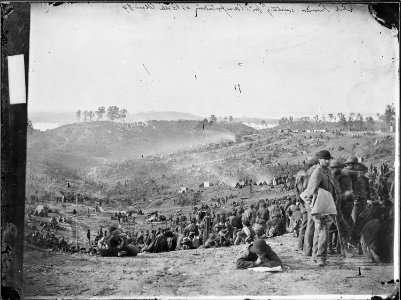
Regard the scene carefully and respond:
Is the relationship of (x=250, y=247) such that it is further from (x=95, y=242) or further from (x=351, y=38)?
(x=351, y=38)

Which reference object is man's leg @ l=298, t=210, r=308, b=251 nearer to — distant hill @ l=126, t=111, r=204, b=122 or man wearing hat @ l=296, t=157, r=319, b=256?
man wearing hat @ l=296, t=157, r=319, b=256

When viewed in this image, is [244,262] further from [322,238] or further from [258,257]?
[322,238]

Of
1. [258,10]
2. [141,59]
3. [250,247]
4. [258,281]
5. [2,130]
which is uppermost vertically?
[258,10]

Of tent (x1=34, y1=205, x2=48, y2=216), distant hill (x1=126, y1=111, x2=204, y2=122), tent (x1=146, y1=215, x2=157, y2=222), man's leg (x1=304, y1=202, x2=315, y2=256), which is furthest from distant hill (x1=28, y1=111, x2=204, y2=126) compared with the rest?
man's leg (x1=304, y1=202, x2=315, y2=256)

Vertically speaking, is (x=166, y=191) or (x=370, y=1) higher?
(x=370, y=1)

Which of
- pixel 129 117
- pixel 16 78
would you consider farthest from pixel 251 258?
pixel 16 78

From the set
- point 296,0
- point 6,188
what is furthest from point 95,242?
point 296,0
